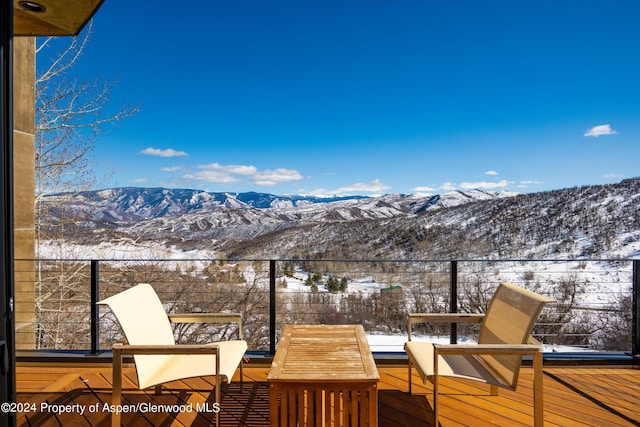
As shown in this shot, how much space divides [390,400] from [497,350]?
988 millimetres

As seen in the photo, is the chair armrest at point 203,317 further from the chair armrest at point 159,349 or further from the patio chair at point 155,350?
the chair armrest at point 159,349

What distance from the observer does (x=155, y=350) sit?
205 cm

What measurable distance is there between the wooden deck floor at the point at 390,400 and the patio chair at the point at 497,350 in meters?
0.23

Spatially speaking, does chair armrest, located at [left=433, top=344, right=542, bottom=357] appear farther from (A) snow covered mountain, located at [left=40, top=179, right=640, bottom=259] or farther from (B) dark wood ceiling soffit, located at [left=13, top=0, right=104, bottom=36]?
(A) snow covered mountain, located at [left=40, top=179, right=640, bottom=259]

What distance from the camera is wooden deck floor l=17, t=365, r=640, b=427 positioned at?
2.33 meters

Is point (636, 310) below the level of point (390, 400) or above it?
above

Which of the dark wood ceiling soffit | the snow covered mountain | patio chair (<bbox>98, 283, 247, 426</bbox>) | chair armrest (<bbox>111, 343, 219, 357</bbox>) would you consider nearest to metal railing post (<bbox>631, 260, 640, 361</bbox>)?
patio chair (<bbox>98, 283, 247, 426</bbox>)

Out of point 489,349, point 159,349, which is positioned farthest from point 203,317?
point 489,349

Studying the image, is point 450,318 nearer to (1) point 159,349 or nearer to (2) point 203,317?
(2) point 203,317

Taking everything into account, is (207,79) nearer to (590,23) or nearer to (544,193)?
(590,23)

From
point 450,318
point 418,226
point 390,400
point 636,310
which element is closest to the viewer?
point 390,400

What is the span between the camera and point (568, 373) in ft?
10.3

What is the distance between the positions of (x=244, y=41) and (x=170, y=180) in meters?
10.1

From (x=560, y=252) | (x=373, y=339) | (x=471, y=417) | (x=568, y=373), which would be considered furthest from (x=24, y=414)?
(x=560, y=252)
